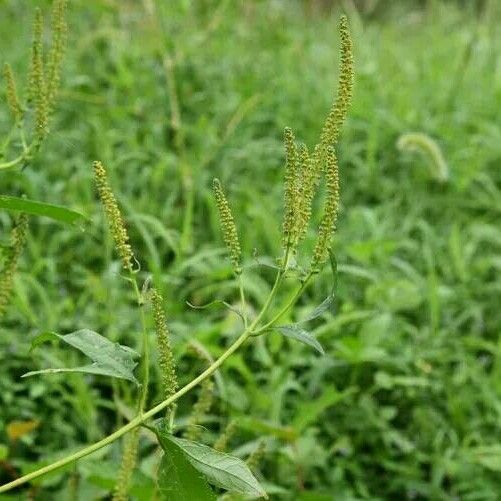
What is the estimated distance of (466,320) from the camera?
115 inches

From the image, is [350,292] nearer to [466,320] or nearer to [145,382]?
[466,320]

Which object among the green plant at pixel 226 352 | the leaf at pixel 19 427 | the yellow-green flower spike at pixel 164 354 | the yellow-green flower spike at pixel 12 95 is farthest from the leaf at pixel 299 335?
the leaf at pixel 19 427

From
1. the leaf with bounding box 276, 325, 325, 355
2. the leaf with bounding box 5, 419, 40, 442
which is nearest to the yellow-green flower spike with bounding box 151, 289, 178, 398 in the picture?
the leaf with bounding box 276, 325, 325, 355

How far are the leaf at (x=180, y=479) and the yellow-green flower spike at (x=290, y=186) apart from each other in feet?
0.82

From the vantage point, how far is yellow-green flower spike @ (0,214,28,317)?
1.38 m

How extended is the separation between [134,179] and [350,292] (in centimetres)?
81

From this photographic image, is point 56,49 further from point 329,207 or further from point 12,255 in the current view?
point 329,207

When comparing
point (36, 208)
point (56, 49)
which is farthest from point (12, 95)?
point (36, 208)

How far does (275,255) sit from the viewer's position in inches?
115

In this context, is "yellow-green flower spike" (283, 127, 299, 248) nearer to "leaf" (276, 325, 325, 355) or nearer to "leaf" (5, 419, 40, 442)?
"leaf" (276, 325, 325, 355)

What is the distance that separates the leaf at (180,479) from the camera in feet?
3.62

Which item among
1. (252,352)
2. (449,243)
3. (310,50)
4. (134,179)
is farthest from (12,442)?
(310,50)

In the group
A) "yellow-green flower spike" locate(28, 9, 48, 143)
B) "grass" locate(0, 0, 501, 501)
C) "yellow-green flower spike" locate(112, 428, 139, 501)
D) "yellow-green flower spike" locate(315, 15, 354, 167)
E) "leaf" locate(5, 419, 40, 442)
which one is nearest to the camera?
"yellow-green flower spike" locate(315, 15, 354, 167)

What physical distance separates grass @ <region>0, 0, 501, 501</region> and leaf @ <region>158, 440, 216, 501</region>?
172 millimetres
